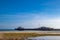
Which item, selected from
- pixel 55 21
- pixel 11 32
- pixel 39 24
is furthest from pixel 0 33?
pixel 55 21

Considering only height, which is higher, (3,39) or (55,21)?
(55,21)

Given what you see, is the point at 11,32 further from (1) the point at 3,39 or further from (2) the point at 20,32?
(1) the point at 3,39

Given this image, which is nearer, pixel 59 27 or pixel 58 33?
pixel 59 27

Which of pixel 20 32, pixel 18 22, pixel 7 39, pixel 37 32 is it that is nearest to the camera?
pixel 7 39

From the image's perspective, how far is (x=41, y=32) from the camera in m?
8.16

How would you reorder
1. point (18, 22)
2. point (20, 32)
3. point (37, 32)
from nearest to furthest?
point (18, 22), point (20, 32), point (37, 32)

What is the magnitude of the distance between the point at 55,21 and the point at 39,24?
71cm

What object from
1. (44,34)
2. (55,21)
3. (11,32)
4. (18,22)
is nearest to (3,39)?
(18,22)

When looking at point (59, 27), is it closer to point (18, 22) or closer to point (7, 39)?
point (18, 22)

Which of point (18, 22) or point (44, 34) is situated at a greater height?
point (18, 22)

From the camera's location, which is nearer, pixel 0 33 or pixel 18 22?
pixel 18 22

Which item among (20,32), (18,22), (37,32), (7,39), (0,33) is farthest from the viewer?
(37,32)

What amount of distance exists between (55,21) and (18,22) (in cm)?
151

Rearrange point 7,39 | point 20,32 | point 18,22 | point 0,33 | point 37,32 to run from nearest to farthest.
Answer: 1. point 7,39
2. point 18,22
3. point 0,33
4. point 20,32
5. point 37,32
